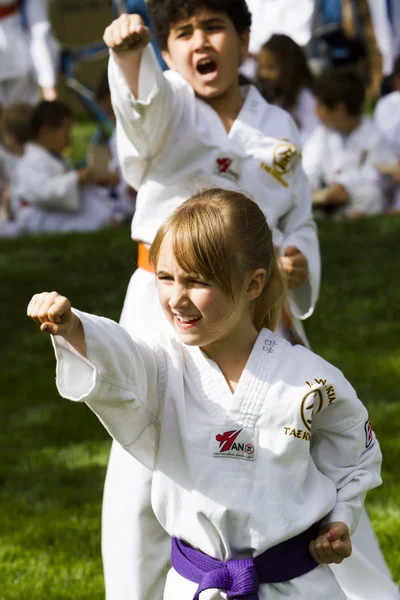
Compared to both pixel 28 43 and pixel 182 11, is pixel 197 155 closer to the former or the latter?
pixel 182 11

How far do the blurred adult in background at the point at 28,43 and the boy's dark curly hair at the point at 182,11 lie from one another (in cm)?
749

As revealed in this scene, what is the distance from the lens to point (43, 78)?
10.8 meters

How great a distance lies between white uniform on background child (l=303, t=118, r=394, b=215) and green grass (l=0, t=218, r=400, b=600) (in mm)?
571

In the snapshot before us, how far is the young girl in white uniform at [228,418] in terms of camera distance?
2447 millimetres

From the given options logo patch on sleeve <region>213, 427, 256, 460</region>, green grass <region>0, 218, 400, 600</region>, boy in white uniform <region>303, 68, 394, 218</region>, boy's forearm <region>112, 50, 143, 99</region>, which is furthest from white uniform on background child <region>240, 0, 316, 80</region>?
logo patch on sleeve <region>213, 427, 256, 460</region>

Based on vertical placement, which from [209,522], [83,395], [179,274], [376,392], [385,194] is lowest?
[385,194]

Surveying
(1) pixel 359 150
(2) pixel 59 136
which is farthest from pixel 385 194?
(2) pixel 59 136

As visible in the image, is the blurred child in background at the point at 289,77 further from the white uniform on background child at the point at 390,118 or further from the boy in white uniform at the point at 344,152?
the white uniform on background child at the point at 390,118

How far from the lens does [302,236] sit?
3416 mm

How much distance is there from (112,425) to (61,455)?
9.00 feet

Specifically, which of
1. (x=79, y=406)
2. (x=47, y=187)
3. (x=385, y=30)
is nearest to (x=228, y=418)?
(x=79, y=406)

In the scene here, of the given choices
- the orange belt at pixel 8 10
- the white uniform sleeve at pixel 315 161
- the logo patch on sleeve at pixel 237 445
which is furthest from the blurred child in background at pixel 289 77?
the logo patch on sleeve at pixel 237 445

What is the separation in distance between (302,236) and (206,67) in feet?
2.04

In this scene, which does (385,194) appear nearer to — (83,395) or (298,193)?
(298,193)
